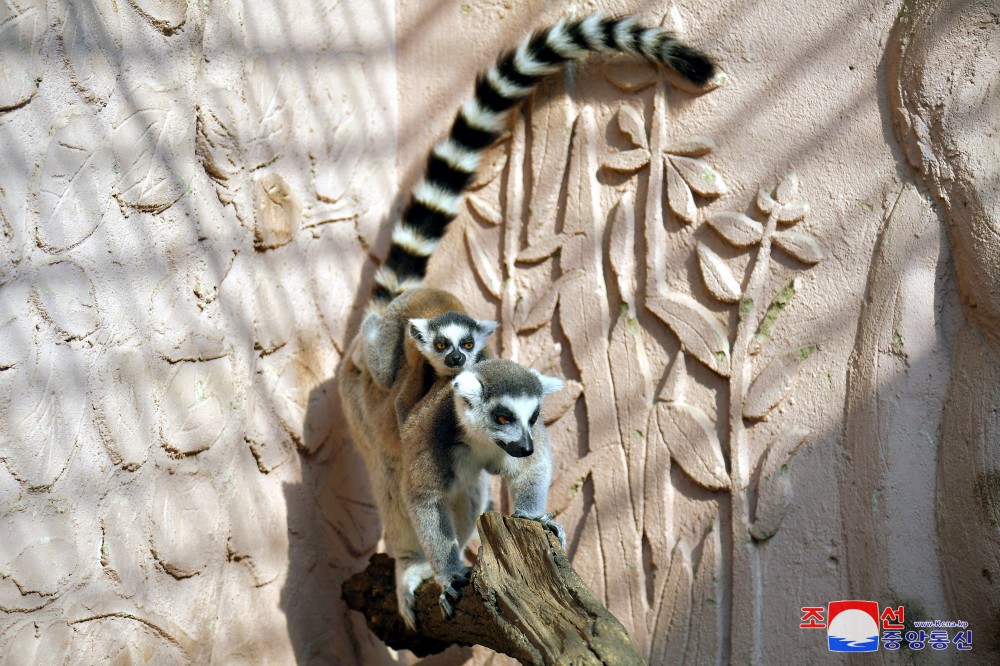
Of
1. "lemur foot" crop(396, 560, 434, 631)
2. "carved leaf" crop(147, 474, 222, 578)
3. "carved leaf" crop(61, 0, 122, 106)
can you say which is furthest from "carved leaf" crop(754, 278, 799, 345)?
"carved leaf" crop(61, 0, 122, 106)

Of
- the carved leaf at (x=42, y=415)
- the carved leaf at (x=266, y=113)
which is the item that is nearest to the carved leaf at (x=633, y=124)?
the carved leaf at (x=266, y=113)

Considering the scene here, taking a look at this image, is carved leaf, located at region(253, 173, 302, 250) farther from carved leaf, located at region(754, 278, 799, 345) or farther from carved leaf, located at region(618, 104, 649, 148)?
carved leaf, located at region(754, 278, 799, 345)

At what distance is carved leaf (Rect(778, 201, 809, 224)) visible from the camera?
10.9 feet

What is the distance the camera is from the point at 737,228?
3432 mm

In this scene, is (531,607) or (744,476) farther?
(744,476)

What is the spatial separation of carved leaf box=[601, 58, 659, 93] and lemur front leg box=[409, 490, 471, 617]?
1.98 meters

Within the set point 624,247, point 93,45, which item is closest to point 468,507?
point 624,247

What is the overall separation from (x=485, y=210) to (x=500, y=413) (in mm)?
1438

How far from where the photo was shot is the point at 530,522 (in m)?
2.59

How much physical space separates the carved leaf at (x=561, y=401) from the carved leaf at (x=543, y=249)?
587mm

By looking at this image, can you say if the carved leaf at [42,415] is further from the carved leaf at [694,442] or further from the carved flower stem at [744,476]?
the carved flower stem at [744,476]

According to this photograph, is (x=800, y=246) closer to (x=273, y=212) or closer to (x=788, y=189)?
(x=788, y=189)

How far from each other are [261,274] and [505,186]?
1211 millimetres

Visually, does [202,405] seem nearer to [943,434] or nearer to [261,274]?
[261,274]
